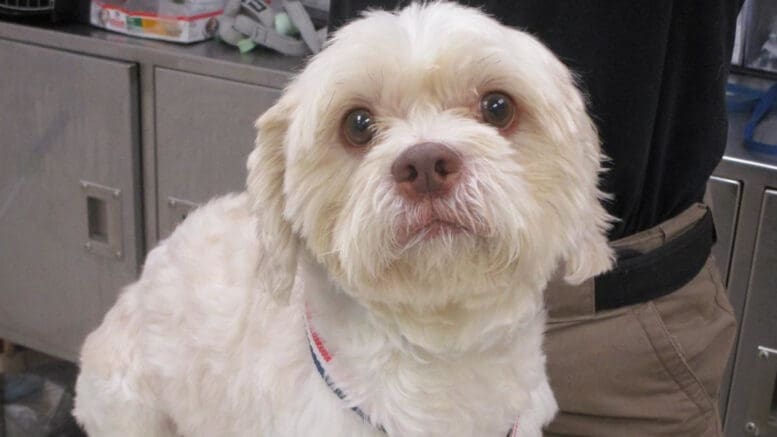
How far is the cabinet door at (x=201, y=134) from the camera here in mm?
1843

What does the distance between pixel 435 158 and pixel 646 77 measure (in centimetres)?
33

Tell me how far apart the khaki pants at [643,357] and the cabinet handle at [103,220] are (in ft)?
3.88

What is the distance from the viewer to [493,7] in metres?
1.04

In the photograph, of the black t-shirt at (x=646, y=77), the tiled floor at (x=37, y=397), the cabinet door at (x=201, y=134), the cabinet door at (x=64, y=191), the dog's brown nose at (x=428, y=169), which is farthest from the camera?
the tiled floor at (x=37, y=397)

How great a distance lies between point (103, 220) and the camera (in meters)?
2.09

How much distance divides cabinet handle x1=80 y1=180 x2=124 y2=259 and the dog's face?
3.97 ft

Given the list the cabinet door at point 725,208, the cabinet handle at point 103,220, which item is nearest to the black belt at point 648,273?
the cabinet door at point 725,208

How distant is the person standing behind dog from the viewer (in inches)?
39.9

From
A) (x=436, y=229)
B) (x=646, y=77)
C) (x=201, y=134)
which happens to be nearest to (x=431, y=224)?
(x=436, y=229)

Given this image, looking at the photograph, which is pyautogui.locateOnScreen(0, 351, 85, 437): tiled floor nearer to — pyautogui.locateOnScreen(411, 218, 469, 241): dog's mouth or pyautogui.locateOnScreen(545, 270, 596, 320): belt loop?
pyautogui.locateOnScreen(545, 270, 596, 320): belt loop

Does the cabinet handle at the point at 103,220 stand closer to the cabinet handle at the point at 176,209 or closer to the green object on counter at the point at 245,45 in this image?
the cabinet handle at the point at 176,209

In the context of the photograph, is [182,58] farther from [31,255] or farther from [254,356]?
[254,356]

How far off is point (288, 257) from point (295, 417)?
16 cm

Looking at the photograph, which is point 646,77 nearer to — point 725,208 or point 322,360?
point 322,360
